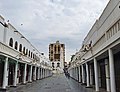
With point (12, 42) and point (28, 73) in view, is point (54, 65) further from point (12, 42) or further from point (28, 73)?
point (12, 42)

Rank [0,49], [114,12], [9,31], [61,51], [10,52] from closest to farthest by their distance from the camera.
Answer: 1. [114,12]
2. [0,49]
3. [10,52]
4. [9,31]
5. [61,51]

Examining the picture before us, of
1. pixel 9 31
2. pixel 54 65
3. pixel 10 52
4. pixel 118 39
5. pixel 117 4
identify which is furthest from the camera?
pixel 54 65

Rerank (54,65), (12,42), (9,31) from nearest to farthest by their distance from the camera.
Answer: (9,31) → (12,42) → (54,65)

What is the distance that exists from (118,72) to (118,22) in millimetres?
6376

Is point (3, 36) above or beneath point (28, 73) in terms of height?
above

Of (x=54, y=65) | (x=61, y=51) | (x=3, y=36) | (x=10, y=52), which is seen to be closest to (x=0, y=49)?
(x=10, y=52)

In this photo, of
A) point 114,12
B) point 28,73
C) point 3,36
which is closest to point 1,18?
point 3,36

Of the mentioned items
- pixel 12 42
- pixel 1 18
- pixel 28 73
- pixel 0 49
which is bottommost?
pixel 28 73

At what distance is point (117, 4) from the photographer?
43.6 ft

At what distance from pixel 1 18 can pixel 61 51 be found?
116217 mm

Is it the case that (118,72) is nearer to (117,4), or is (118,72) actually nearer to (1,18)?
(117,4)

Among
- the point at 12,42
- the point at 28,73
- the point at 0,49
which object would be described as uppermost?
the point at 12,42

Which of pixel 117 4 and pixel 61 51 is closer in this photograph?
pixel 117 4

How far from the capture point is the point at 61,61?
128 m
